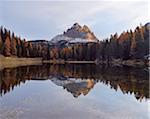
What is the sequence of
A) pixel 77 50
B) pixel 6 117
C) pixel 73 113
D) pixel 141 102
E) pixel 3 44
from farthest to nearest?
pixel 77 50 → pixel 3 44 → pixel 141 102 → pixel 73 113 → pixel 6 117

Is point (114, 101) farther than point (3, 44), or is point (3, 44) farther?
point (3, 44)

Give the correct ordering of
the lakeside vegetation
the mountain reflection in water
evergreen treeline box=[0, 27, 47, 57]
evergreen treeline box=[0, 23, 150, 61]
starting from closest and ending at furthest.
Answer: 1. the mountain reflection in water
2. the lakeside vegetation
3. evergreen treeline box=[0, 23, 150, 61]
4. evergreen treeline box=[0, 27, 47, 57]

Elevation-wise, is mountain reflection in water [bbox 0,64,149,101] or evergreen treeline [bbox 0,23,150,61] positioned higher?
evergreen treeline [bbox 0,23,150,61]

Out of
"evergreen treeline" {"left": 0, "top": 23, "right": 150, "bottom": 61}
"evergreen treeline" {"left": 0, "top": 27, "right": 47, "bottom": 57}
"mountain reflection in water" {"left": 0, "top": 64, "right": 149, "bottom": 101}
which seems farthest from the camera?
"evergreen treeline" {"left": 0, "top": 27, "right": 47, "bottom": 57}

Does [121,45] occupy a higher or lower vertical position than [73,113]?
higher

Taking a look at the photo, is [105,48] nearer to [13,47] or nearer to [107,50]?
[107,50]

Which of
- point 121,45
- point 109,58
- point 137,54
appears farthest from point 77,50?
point 137,54

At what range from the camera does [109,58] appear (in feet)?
254

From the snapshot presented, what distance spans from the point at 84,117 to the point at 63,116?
70cm

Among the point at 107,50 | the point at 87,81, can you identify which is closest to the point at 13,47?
the point at 107,50

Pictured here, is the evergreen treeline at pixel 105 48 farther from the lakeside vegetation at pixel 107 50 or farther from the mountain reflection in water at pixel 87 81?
the mountain reflection in water at pixel 87 81

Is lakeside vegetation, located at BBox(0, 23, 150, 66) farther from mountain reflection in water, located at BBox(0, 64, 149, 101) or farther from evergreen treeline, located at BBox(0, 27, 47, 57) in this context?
mountain reflection in water, located at BBox(0, 64, 149, 101)

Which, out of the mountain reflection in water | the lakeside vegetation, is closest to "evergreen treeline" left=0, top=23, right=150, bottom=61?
the lakeside vegetation

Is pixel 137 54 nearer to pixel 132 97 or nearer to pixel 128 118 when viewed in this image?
pixel 132 97
